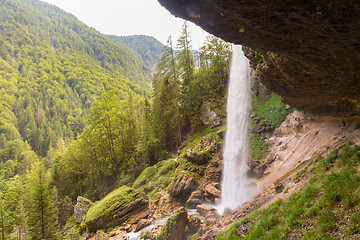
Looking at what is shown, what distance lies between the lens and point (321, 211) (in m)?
6.06

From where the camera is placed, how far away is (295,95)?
38.3ft

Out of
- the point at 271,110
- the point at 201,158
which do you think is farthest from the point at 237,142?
the point at 271,110

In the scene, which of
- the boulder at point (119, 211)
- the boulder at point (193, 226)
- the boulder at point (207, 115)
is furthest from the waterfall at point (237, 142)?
the boulder at point (119, 211)

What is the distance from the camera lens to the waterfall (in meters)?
17.9

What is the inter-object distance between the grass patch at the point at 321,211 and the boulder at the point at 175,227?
4951 millimetres

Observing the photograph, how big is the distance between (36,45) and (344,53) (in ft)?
633

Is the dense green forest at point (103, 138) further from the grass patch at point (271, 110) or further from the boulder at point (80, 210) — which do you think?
the grass patch at point (271, 110)

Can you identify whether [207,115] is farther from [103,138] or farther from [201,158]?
[103,138]

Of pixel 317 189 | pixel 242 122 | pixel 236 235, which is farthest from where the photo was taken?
pixel 242 122

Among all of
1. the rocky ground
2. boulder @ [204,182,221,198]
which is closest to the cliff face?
the rocky ground

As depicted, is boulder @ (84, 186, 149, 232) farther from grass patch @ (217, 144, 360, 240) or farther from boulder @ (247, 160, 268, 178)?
grass patch @ (217, 144, 360, 240)

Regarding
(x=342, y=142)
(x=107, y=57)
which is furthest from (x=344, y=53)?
(x=107, y=57)

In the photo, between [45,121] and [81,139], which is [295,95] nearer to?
[81,139]

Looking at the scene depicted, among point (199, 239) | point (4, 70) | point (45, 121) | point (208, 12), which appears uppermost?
point (4, 70)
